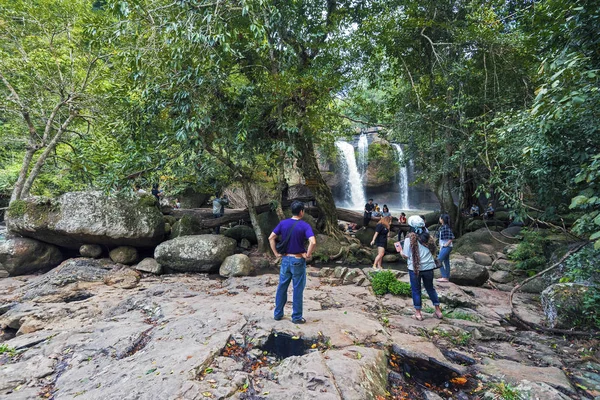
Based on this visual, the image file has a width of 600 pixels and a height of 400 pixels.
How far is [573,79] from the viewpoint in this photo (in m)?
3.19

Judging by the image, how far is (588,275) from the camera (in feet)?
14.0

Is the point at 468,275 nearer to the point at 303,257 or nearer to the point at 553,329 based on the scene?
the point at 553,329

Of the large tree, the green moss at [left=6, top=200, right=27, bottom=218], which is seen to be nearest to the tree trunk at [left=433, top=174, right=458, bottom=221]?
the large tree

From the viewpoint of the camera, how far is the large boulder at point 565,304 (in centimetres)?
461

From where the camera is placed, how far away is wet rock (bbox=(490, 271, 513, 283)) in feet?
28.5

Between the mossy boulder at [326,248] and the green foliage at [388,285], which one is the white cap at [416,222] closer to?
the green foliage at [388,285]

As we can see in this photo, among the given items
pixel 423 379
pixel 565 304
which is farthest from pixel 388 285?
pixel 423 379

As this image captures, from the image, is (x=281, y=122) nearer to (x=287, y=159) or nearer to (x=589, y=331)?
(x=287, y=159)

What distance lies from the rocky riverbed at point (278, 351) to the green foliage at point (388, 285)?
8.2 inches

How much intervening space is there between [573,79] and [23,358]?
7444 mm

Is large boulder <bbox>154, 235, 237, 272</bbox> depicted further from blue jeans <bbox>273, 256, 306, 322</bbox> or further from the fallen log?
blue jeans <bbox>273, 256, 306, 322</bbox>

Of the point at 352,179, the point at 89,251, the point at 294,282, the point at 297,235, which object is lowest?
the point at 89,251

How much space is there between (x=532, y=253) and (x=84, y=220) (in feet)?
44.1

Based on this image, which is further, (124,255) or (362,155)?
(362,155)
